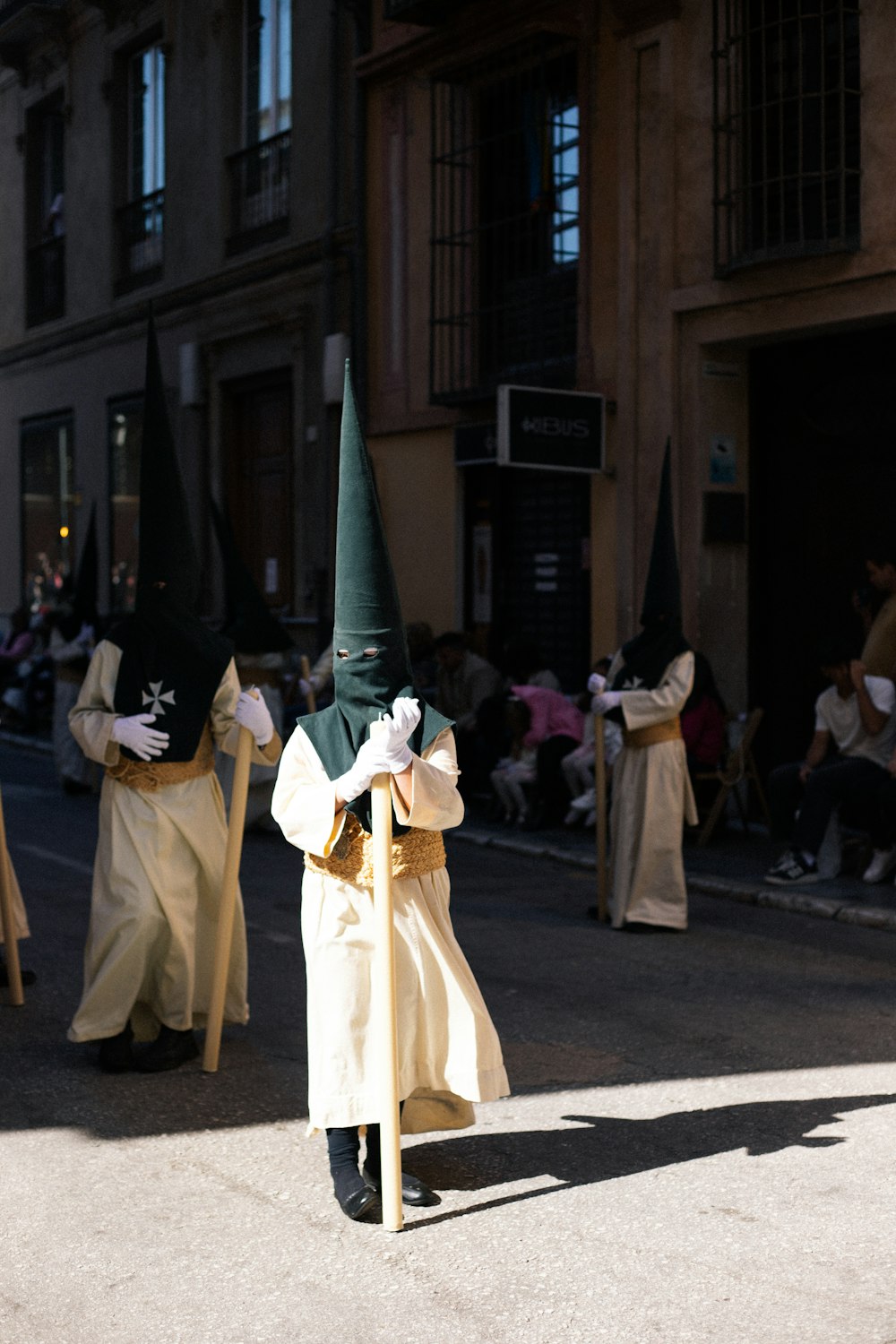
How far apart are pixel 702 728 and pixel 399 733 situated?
25.3 feet

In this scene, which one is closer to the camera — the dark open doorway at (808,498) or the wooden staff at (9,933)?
the wooden staff at (9,933)

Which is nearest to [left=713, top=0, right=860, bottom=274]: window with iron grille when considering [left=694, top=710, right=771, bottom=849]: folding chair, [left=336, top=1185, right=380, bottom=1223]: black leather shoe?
[left=694, top=710, right=771, bottom=849]: folding chair

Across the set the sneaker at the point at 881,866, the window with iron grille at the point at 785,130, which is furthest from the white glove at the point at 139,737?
the window with iron grille at the point at 785,130

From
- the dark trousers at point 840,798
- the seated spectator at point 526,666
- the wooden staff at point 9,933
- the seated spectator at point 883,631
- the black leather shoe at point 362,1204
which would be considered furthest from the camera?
the seated spectator at point 526,666

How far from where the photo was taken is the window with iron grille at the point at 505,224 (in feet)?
47.9

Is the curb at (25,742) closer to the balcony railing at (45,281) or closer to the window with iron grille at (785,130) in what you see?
the balcony railing at (45,281)

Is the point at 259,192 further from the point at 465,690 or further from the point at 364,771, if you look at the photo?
the point at 364,771

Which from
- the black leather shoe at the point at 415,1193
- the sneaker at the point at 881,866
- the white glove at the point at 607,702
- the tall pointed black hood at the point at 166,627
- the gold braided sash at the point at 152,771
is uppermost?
the tall pointed black hood at the point at 166,627

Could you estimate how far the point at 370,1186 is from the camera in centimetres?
475

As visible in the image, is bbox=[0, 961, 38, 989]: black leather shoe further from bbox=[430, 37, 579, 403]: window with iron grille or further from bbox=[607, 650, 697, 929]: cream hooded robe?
bbox=[430, 37, 579, 403]: window with iron grille

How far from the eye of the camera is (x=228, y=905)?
608 cm

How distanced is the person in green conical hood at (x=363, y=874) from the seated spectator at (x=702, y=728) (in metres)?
7.31

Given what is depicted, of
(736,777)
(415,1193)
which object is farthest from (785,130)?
(415,1193)

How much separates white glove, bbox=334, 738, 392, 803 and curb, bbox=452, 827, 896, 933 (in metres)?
5.19
